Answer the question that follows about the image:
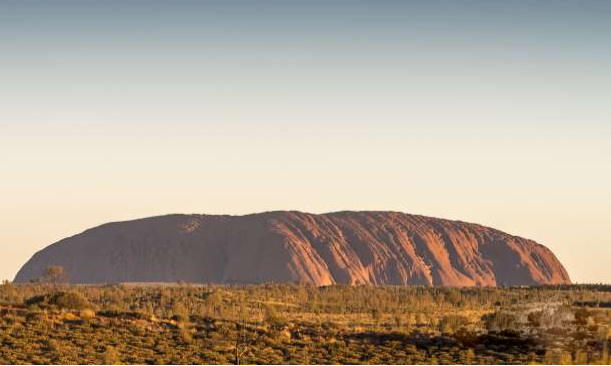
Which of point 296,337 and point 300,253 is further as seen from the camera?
point 300,253

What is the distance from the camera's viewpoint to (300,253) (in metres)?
151

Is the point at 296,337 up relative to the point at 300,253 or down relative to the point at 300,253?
down

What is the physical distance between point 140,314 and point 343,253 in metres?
105

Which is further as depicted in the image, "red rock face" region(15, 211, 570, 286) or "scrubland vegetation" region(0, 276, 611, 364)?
"red rock face" region(15, 211, 570, 286)

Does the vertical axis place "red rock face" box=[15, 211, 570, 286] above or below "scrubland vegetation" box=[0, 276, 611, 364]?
above

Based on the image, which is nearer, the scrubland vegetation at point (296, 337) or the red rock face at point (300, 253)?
the scrubland vegetation at point (296, 337)

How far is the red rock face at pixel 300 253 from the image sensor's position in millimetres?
153375

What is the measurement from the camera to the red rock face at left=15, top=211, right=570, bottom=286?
503 feet

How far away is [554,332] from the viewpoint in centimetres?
5059

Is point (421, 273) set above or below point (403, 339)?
above

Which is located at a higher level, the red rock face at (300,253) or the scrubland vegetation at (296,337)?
the red rock face at (300,253)

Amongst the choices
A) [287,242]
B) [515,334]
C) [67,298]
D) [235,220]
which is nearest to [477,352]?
[515,334]

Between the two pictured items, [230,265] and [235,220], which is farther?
[235,220]

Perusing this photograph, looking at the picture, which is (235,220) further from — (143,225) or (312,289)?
(312,289)
